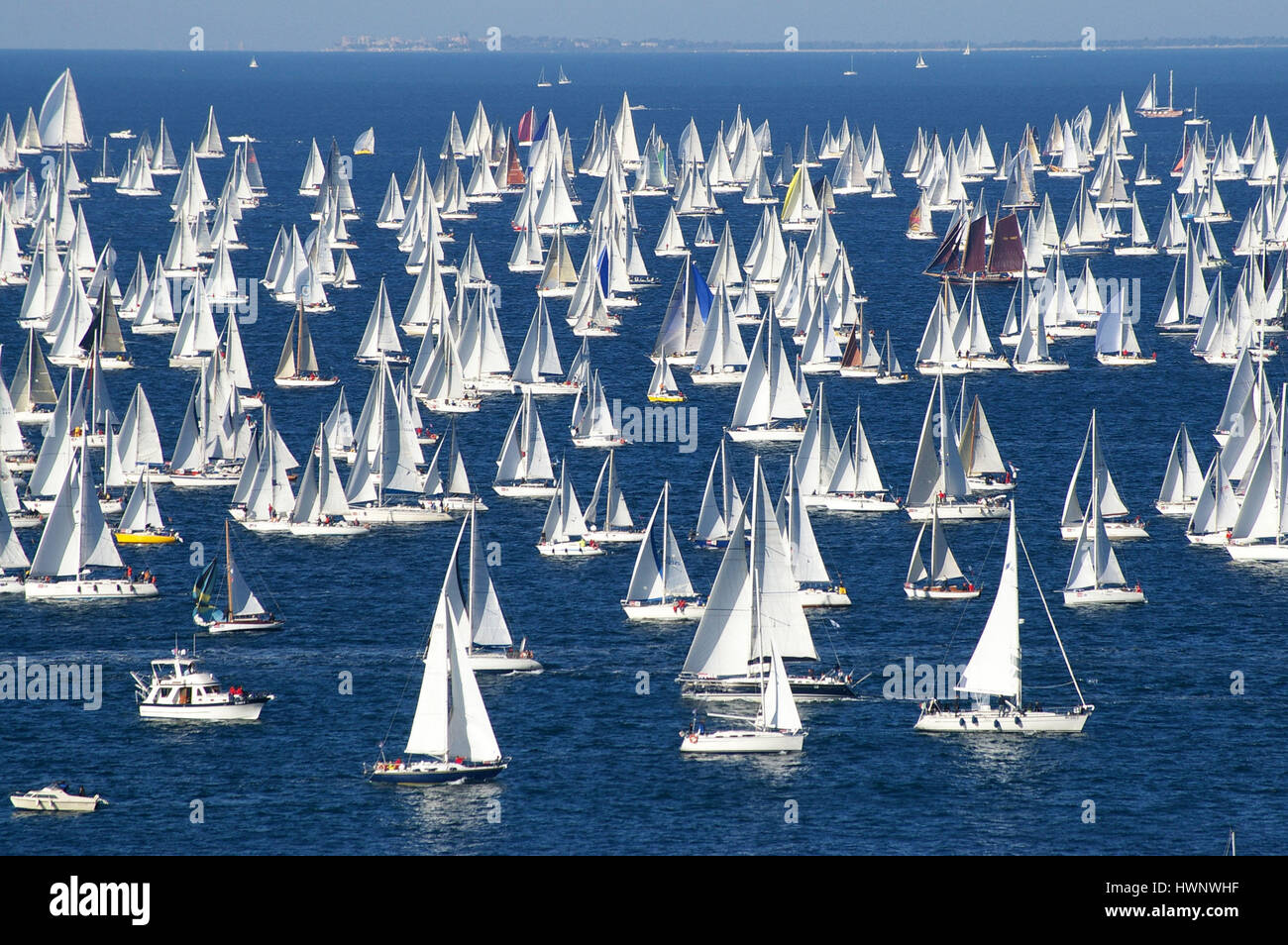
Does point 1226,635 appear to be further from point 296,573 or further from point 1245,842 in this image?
point 296,573

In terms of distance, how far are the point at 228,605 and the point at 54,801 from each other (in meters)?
20.6

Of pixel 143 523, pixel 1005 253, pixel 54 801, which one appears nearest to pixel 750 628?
pixel 54 801

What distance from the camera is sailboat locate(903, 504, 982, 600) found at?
85562 millimetres

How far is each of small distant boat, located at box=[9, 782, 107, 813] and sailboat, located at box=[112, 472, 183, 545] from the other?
3462cm

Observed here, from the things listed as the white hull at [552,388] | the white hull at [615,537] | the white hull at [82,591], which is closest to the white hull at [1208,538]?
the white hull at [615,537]

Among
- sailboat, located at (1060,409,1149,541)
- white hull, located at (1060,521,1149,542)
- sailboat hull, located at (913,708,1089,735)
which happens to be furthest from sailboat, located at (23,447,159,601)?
sailboat, located at (1060,409,1149,541)

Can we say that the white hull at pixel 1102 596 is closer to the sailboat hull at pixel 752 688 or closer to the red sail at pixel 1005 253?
the sailboat hull at pixel 752 688

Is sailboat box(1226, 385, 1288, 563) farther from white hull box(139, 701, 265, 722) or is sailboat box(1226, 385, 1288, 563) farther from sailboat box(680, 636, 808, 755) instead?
white hull box(139, 701, 265, 722)

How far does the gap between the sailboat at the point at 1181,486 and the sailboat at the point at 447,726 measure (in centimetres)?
4779

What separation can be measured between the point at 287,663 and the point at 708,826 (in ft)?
76.7

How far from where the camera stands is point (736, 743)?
217ft

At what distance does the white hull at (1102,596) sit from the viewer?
8475 cm

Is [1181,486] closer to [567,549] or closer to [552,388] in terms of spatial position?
[567,549]
